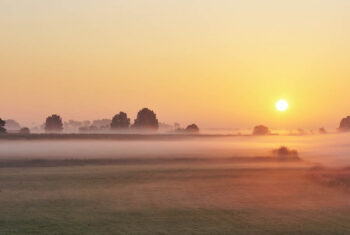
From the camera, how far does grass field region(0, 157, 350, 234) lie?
22.3 metres

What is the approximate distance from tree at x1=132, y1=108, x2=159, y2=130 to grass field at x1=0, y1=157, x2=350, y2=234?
142475 mm

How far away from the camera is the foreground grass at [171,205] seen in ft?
73.2

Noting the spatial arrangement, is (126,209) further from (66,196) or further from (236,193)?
(236,193)

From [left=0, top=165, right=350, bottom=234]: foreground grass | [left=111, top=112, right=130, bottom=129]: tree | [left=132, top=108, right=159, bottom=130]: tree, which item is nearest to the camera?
[left=0, top=165, right=350, bottom=234]: foreground grass

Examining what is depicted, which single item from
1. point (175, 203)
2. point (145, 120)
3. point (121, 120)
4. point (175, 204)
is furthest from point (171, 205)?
point (121, 120)

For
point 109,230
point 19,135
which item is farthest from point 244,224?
point 19,135

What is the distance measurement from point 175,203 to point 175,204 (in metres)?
0.36

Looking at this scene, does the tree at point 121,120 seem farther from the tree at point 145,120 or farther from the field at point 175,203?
the field at point 175,203

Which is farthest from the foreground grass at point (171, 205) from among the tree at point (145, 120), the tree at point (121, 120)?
the tree at point (121, 120)

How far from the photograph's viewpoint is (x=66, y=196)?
31234 mm

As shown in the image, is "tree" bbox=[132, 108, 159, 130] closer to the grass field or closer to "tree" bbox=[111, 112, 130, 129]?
"tree" bbox=[111, 112, 130, 129]

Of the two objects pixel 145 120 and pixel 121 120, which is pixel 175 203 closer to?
pixel 145 120

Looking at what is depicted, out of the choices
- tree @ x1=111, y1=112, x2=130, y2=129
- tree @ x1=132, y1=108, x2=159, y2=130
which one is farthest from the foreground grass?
tree @ x1=111, y1=112, x2=130, y2=129

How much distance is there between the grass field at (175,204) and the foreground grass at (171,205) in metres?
0.04
